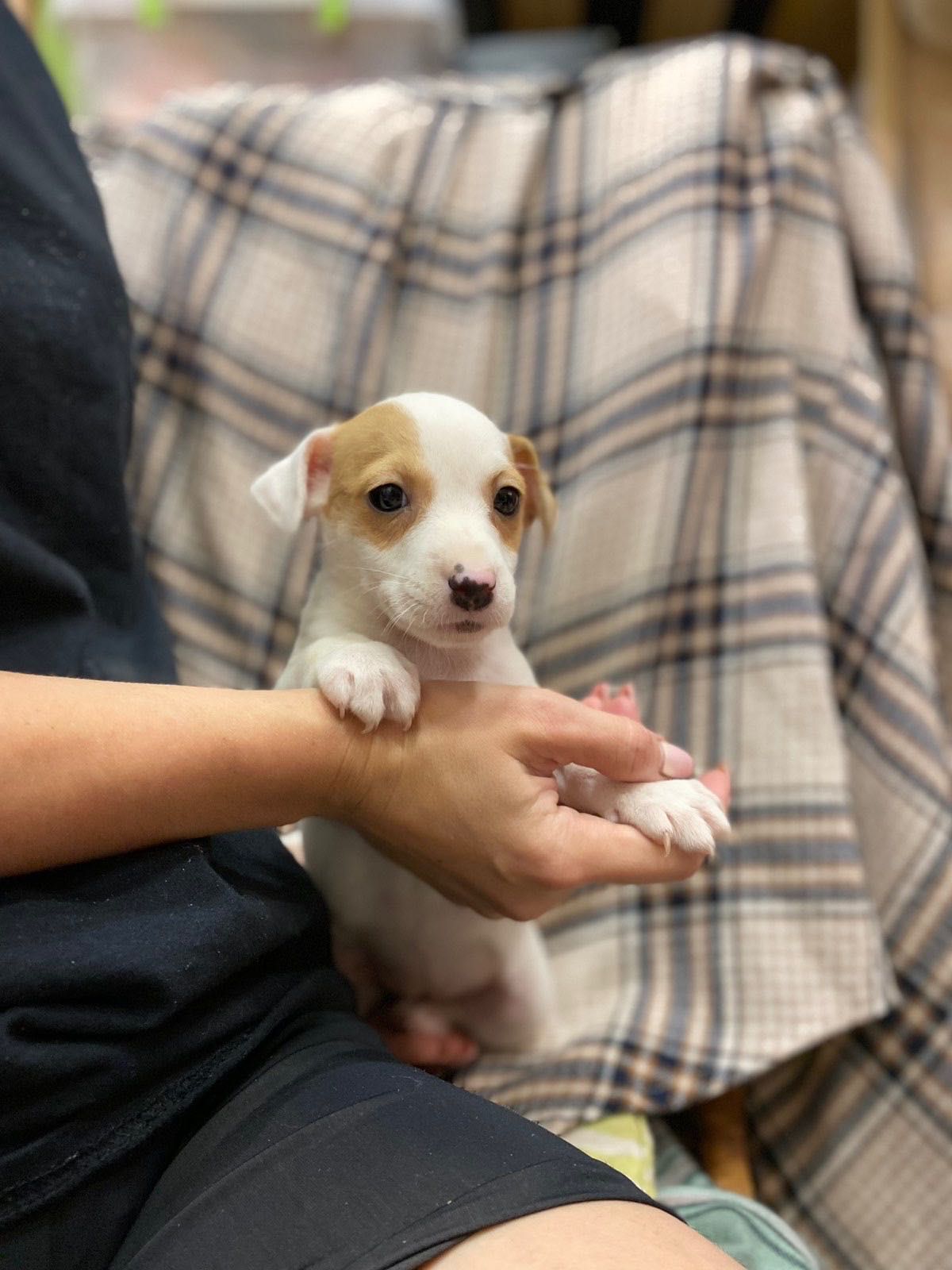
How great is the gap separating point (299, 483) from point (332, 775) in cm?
24

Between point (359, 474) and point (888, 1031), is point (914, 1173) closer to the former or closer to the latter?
point (888, 1031)

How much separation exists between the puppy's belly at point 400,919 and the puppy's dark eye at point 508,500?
313 millimetres

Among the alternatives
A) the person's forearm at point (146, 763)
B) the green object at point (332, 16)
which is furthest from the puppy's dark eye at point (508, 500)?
the green object at point (332, 16)

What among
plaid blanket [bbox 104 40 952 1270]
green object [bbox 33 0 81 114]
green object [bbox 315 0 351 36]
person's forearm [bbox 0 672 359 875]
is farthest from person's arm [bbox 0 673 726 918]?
green object [bbox 315 0 351 36]

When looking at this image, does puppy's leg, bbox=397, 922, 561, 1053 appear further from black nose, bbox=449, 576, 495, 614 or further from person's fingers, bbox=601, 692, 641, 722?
black nose, bbox=449, 576, 495, 614

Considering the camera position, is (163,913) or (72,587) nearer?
(163,913)

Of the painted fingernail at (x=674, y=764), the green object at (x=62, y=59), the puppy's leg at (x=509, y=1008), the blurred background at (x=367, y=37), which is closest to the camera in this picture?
the painted fingernail at (x=674, y=764)

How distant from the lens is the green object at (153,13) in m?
2.10

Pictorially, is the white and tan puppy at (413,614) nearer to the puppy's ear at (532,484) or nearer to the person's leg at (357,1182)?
the puppy's ear at (532,484)

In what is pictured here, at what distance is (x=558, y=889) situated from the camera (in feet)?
2.59

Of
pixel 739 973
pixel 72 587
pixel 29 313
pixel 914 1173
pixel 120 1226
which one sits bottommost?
pixel 914 1173

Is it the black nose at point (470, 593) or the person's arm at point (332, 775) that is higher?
the black nose at point (470, 593)

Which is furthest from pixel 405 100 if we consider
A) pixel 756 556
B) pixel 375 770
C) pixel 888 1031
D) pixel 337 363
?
pixel 888 1031

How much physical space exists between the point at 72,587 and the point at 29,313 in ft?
0.71
